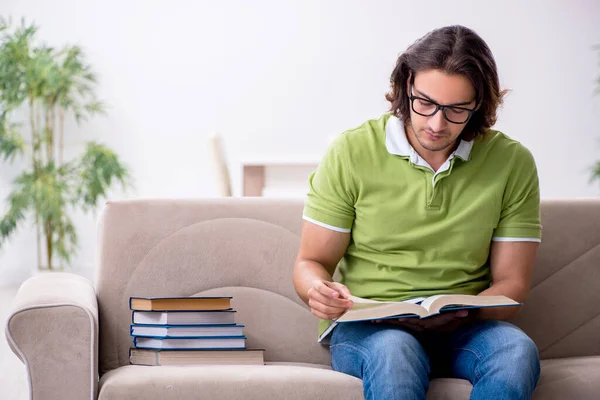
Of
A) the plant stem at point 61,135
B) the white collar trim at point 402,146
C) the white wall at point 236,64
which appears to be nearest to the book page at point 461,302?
the white collar trim at point 402,146

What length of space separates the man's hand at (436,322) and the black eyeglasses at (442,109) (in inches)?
16.7

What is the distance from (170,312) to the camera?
1.82 meters

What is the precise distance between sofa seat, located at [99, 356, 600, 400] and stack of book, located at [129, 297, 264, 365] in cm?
12

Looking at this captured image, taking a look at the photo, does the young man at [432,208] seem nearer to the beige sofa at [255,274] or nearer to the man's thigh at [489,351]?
the man's thigh at [489,351]

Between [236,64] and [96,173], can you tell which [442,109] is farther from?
[236,64]

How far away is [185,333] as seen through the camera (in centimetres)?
182

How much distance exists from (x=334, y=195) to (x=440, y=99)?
33 centimetres

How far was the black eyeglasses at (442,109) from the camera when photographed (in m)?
1.71

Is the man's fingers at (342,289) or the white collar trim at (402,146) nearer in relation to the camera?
the man's fingers at (342,289)

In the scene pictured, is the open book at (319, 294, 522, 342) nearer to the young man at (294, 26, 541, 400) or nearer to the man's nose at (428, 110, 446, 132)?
the young man at (294, 26, 541, 400)

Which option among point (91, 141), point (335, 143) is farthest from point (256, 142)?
point (335, 143)

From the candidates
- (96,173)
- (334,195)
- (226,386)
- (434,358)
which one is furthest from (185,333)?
(96,173)

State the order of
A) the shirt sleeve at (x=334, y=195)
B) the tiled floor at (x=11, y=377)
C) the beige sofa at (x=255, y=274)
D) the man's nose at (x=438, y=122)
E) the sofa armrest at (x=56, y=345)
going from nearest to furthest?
the sofa armrest at (x=56, y=345)
the man's nose at (x=438, y=122)
the shirt sleeve at (x=334, y=195)
the beige sofa at (x=255, y=274)
the tiled floor at (x=11, y=377)

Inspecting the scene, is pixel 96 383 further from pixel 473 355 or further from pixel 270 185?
pixel 270 185
